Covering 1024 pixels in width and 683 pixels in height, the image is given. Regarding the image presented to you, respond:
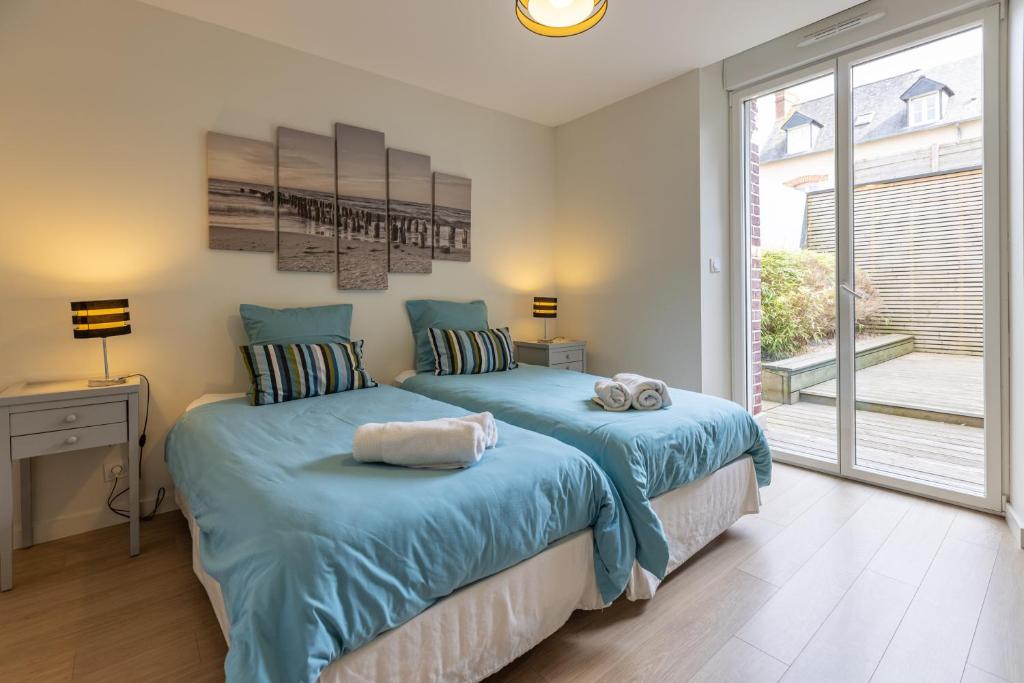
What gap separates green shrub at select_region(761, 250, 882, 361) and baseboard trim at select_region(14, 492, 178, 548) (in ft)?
12.6

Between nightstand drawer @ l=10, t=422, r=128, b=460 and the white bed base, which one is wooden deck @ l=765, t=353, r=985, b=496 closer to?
the white bed base

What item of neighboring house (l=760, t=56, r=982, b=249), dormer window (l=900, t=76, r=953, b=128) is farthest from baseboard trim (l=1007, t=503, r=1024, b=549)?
dormer window (l=900, t=76, r=953, b=128)

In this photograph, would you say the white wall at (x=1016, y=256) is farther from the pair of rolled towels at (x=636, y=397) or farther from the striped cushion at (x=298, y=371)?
the striped cushion at (x=298, y=371)

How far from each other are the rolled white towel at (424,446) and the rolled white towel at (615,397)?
81 cm

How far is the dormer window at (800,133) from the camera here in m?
3.03

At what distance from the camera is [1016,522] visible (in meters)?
2.18

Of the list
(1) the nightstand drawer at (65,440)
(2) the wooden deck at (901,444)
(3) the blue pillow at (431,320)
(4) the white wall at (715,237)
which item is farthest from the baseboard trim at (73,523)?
(2) the wooden deck at (901,444)

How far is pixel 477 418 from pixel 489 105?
2.91 metres

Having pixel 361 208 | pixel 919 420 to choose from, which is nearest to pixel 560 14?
pixel 361 208

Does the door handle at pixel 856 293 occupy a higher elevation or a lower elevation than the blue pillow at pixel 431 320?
higher

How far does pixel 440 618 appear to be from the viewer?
1.22 m

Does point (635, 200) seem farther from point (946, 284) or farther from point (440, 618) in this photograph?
point (440, 618)

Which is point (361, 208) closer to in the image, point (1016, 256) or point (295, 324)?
point (295, 324)

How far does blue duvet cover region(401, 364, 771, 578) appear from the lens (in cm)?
168
